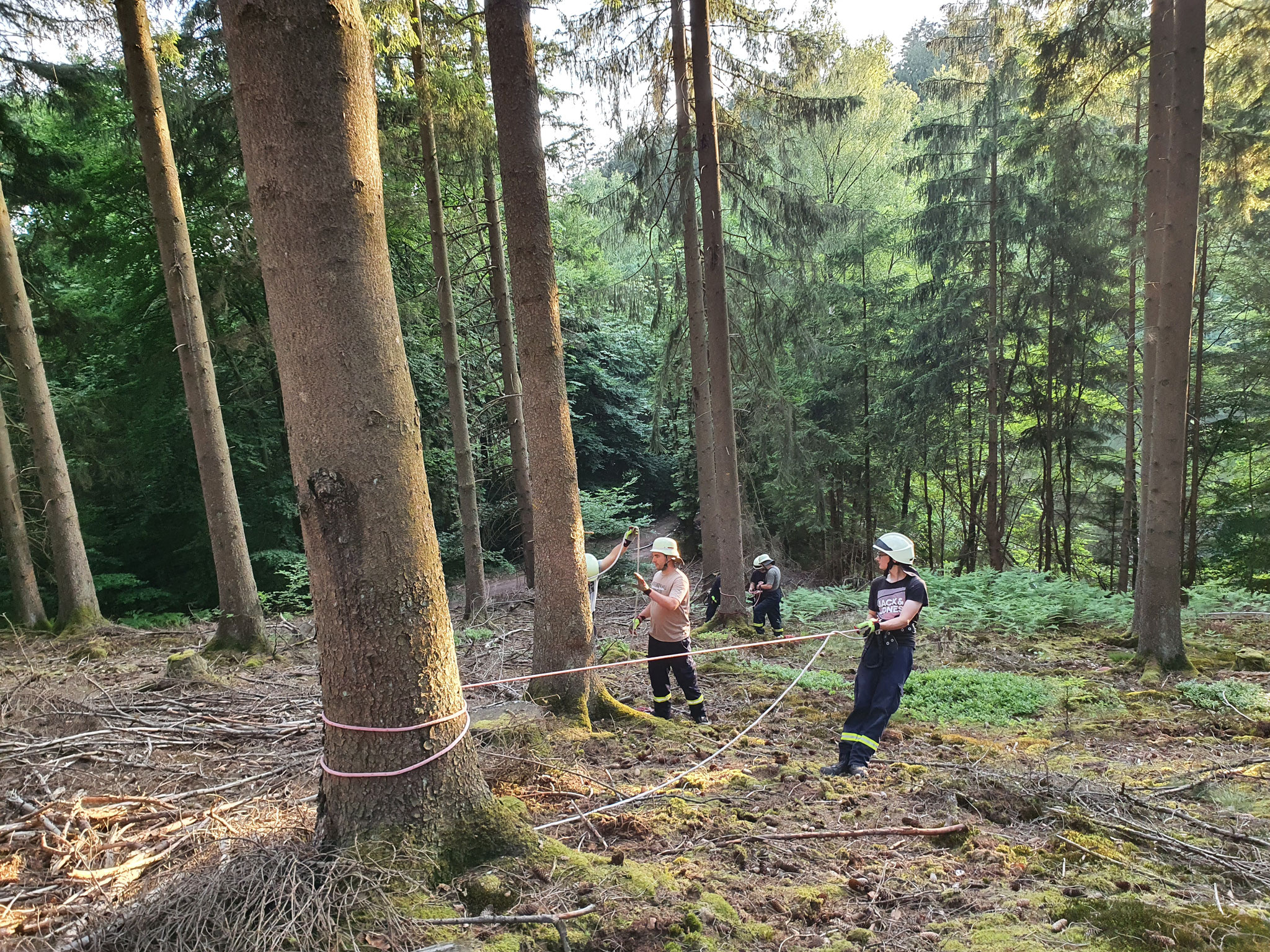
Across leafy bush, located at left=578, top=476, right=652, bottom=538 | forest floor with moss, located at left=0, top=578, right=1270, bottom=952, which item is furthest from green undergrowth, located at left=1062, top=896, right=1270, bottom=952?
leafy bush, located at left=578, top=476, right=652, bottom=538

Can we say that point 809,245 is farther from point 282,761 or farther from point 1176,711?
point 282,761

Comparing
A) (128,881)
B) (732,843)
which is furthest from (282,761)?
(732,843)

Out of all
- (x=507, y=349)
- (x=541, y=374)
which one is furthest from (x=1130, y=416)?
(x=541, y=374)

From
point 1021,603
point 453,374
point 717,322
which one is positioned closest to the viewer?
point 717,322

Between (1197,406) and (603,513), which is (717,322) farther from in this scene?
(1197,406)

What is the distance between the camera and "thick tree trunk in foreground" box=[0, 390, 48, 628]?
10.3 m

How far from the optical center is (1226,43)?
31.1 feet

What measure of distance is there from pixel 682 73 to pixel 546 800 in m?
11.0

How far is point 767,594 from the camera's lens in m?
11.4

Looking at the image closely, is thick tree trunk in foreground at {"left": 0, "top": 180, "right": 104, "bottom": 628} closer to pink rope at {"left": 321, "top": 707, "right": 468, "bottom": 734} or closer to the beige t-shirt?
the beige t-shirt

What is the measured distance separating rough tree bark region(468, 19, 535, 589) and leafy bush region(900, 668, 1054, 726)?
6.79m

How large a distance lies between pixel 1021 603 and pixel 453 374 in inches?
420

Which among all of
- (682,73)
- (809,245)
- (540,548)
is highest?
(682,73)

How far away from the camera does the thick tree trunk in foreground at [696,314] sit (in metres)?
11.3
